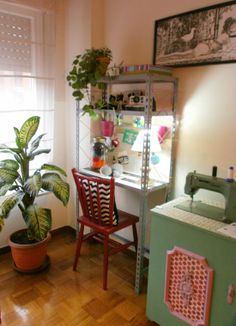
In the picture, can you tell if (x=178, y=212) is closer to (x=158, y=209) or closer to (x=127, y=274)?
(x=158, y=209)

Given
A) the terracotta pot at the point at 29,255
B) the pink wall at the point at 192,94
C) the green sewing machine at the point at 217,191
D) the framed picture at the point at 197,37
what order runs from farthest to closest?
the terracotta pot at the point at 29,255, the pink wall at the point at 192,94, the framed picture at the point at 197,37, the green sewing machine at the point at 217,191

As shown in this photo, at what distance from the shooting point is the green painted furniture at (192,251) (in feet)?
4.51

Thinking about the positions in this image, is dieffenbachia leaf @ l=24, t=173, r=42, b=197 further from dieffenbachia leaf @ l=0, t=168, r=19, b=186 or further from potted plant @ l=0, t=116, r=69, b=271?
dieffenbachia leaf @ l=0, t=168, r=19, b=186

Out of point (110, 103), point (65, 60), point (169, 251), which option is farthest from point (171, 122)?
point (65, 60)

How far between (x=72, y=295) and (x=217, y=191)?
128cm

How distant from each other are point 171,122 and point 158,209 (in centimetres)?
75

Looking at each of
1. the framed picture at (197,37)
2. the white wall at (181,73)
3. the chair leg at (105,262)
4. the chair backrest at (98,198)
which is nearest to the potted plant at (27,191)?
the chair backrest at (98,198)

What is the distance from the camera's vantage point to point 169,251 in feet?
5.26

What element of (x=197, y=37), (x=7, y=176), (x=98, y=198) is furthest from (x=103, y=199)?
(x=197, y=37)

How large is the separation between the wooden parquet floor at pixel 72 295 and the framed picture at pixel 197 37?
171cm

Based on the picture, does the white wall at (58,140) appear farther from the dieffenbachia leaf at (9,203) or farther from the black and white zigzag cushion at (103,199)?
the black and white zigzag cushion at (103,199)

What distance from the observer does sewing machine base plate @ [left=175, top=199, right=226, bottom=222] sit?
63.5 inches

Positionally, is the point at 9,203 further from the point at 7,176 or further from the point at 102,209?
the point at 102,209

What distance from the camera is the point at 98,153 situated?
94.1 inches
